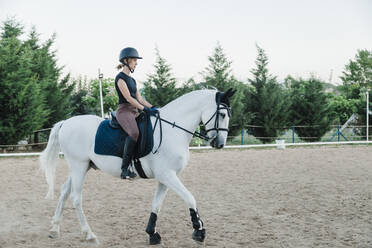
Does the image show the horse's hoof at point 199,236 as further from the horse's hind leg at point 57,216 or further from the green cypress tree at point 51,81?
the green cypress tree at point 51,81

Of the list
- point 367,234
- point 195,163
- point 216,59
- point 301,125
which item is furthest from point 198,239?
point 301,125

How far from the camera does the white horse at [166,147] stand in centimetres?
411

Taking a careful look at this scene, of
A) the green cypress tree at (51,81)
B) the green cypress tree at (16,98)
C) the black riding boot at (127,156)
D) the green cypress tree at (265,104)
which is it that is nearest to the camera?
the black riding boot at (127,156)

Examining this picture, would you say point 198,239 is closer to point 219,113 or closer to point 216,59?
point 219,113

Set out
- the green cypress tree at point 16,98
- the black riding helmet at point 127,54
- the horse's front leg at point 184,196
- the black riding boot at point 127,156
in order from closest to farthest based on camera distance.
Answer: the horse's front leg at point 184,196, the black riding boot at point 127,156, the black riding helmet at point 127,54, the green cypress tree at point 16,98

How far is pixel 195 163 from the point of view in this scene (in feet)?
41.6

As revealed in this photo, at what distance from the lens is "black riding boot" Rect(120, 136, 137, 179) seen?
165 inches

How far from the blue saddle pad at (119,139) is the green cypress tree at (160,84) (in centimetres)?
1525

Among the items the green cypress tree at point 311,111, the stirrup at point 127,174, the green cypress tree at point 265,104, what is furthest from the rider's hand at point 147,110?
the green cypress tree at point 311,111

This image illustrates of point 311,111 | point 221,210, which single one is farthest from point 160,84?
point 221,210

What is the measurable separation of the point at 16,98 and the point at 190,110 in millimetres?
14149

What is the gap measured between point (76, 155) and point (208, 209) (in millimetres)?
2687

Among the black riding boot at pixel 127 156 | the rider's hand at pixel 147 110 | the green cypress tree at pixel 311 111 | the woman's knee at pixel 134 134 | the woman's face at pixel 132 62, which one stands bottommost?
the black riding boot at pixel 127 156

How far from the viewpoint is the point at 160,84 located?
65.6 ft
